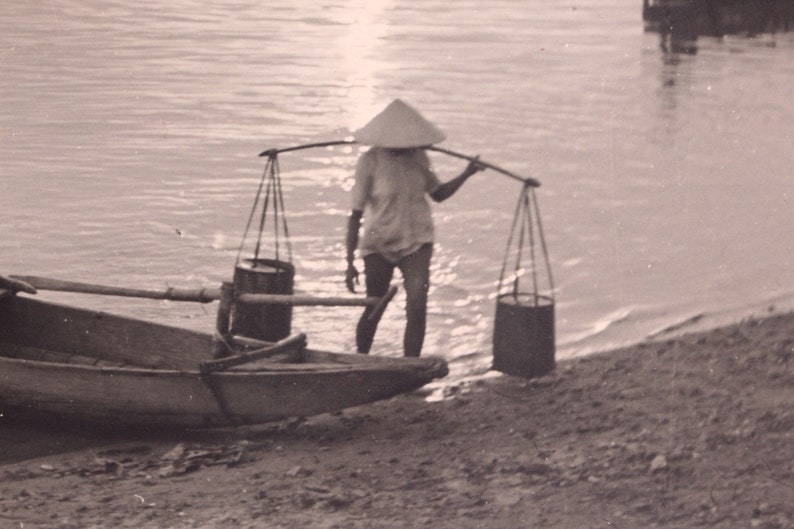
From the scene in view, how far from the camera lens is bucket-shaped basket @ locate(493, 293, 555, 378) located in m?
7.36

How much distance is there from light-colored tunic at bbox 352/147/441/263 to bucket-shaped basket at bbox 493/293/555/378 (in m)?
0.62

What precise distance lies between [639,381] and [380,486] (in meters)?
2.14

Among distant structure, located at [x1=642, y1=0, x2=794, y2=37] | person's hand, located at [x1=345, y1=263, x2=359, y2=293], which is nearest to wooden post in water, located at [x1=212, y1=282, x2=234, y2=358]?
person's hand, located at [x1=345, y1=263, x2=359, y2=293]

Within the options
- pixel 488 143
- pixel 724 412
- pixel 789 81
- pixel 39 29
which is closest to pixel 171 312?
pixel 724 412

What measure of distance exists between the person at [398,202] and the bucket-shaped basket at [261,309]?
0.60 meters

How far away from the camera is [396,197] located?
286 inches

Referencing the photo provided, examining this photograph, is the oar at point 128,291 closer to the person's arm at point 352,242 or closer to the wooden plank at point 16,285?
the wooden plank at point 16,285

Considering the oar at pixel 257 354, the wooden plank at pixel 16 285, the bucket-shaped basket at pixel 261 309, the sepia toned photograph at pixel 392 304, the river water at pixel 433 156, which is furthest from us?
the river water at pixel 433 156

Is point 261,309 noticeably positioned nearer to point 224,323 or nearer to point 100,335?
point 224,323

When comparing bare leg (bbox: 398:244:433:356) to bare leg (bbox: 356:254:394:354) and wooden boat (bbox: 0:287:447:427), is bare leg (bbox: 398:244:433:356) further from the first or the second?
wooden boat (bbox: 0:287:447:427)

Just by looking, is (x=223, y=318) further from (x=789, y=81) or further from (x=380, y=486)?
(x=789, y=81)

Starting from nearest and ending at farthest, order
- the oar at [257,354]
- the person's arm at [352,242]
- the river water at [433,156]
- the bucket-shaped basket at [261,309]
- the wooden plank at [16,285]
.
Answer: the oar at [257,354] → the person's arm at [352,242] → the wooden plank at [16,285] → the bucket-shaped basket at [261,309] → the river water at [433,156]

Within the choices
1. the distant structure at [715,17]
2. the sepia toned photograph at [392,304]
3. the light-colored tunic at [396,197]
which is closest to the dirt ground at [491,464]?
the sepia toned photograph at [392,304]

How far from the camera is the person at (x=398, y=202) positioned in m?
7.19
